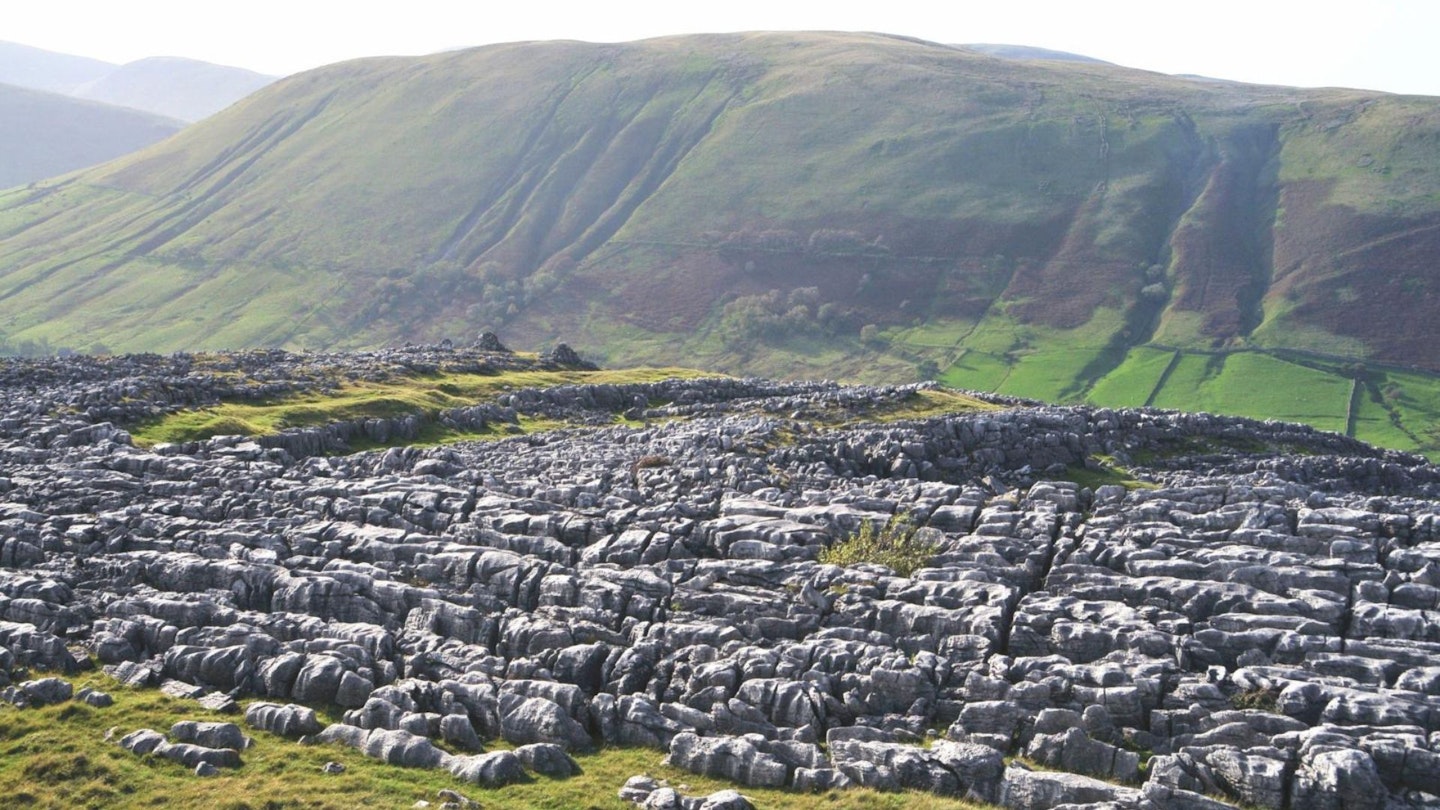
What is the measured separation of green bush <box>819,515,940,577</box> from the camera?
44.1m

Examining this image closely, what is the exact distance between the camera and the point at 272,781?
29.4m

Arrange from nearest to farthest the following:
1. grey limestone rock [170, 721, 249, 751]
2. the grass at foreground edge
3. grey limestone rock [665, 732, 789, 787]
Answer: the grass at foreground edge → grey limestone rock [665, 732, 789, 787] → grey limestone rock [170, 721, 249, 751]

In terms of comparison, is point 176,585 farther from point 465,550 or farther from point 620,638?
point 620,638

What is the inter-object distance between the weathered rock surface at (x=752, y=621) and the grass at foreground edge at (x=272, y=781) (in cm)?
70

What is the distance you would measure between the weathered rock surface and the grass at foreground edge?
2.29 feet

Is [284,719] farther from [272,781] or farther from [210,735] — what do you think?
[272,781]

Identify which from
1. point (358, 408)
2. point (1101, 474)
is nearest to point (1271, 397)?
point (1101, 474)

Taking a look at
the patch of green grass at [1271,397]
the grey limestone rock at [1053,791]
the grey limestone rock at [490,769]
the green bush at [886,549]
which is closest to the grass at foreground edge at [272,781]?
the grey limestone rock at [490,769]

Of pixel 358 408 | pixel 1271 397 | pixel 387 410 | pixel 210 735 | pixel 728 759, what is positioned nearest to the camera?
pixel 728 759

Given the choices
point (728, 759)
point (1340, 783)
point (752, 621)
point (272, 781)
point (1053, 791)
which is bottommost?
point (272, 781)

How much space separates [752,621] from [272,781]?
17.2 meters

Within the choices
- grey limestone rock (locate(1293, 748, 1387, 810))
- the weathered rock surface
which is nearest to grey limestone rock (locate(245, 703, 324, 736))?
the weathered rock surface

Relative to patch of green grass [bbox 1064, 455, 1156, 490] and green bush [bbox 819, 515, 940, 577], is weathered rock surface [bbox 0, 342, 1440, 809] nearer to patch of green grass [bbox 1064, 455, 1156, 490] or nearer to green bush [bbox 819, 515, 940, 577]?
green bush [bbox 819, 515, 940, 577]

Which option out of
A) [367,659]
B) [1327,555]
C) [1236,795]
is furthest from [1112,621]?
[367,659]
